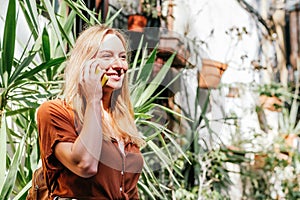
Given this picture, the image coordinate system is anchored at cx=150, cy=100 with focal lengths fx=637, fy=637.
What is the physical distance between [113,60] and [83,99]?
0.11m

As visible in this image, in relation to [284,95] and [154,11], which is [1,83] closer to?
[154,11]

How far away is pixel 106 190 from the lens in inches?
55.6

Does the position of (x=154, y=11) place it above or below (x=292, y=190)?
above

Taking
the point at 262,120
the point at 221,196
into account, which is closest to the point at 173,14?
the point at 262,120

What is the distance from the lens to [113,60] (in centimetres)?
139

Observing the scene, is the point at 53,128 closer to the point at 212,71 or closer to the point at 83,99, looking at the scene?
the point at 83,99

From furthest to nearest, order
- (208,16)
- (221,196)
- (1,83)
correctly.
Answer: (208,16), (221,196), (1,83)

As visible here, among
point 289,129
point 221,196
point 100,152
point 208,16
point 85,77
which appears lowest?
point 221,196

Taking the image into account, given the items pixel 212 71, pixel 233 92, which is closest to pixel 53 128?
pixel 212 71

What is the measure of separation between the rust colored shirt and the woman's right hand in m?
0.08

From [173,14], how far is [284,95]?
3.78 feet

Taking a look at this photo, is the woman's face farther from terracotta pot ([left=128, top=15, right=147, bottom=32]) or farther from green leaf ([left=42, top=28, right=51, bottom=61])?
terracotta pot ([left=128, top=15, right=147, bottom=32])

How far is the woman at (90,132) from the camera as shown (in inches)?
52.3

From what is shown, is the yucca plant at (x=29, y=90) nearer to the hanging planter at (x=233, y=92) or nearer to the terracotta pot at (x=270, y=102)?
the hanging planter at (x=233, y=92)
